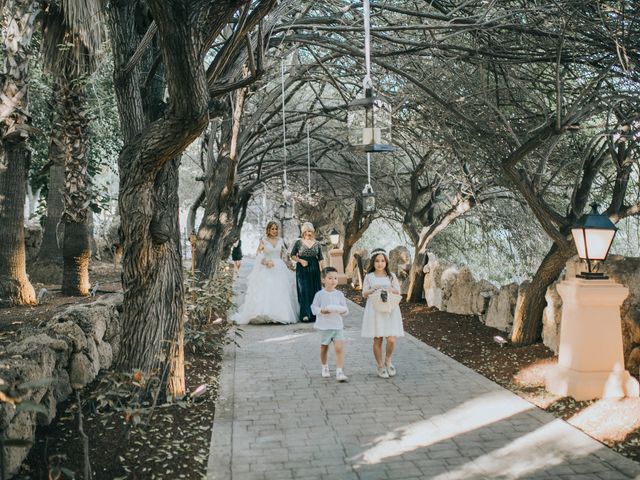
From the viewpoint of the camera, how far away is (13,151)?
9734mm

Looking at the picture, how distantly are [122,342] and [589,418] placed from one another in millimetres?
4766

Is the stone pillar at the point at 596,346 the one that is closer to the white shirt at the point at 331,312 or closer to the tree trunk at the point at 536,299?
the tree trunk at the point at 536,299

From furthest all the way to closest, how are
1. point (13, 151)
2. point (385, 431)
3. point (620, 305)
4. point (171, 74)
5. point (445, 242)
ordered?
point (445, 242) < point (13, 151) < point (620, 305) < point (385, 431) < point (171, 74)

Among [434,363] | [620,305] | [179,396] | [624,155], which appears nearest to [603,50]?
[624,155]

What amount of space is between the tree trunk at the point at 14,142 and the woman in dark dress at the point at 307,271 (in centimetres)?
549

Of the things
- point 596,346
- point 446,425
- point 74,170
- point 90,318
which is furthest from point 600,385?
point 74,170

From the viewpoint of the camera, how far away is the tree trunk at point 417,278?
16000mm

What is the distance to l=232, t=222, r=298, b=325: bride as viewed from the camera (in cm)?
1316

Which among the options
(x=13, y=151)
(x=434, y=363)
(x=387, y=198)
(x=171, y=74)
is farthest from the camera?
(x=387, y=198)

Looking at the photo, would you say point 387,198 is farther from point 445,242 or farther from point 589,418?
point 589,418

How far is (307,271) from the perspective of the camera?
13.5 m

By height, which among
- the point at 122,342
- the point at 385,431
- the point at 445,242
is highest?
the point at 445,242

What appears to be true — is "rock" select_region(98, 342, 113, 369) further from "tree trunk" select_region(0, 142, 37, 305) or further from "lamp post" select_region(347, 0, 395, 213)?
"lamp post" select_region(347, 0, 395, 213)

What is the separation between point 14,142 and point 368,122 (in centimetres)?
595
